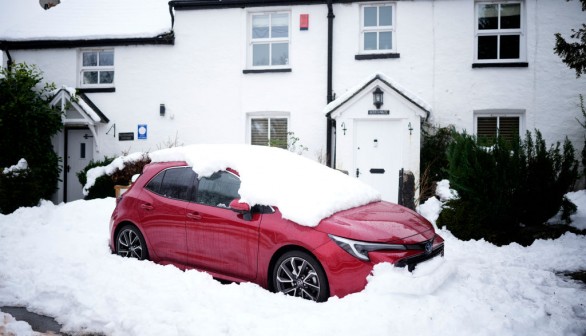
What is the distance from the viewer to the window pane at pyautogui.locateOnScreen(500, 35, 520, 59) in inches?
448

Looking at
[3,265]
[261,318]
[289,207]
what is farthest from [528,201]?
[3,265]

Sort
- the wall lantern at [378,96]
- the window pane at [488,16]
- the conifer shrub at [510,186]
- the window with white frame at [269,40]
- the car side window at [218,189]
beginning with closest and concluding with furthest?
1. the car side window at [218,189]
2. the conifer shrub at [510,186]
3. the wall lantern at [378,96]
4. the window pane at [488,16]
5. the window with white frame at [269,40]

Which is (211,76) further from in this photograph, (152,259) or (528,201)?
(528,201)

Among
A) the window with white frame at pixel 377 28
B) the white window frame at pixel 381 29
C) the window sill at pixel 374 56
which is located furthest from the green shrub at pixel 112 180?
the window with white frame at pixel 377 28

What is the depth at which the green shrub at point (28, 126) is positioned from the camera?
11258mm

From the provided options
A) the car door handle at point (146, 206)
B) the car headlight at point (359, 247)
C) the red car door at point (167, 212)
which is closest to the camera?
the car headlight at point (359, 247)

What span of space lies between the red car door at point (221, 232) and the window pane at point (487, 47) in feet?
31.2

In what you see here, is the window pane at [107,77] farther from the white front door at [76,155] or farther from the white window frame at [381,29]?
the white window frame at [381,29]

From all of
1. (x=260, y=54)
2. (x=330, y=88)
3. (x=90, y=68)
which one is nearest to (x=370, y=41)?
(x=330, y=88)

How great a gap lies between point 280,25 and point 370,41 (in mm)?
2701

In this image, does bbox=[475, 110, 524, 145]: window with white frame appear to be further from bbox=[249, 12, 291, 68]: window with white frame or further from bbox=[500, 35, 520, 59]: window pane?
bbox=[249, 12, 291, 68]: window with white frame

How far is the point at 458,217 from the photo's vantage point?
294 inches

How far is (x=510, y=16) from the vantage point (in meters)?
11.5

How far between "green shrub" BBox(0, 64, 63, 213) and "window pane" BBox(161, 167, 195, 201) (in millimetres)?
7082
